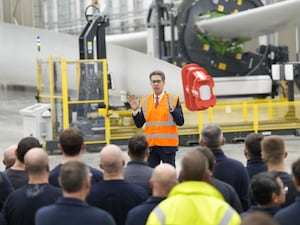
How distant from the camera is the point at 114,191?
461 cm

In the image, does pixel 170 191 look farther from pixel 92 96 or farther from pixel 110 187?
pixel 92 96

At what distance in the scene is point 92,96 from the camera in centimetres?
1298

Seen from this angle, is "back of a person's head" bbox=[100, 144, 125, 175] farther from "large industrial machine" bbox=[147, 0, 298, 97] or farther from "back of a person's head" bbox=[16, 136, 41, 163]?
"large industrial machine" bbox=[147, 0, 298, 97]

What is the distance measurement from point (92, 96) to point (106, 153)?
8.41 metres

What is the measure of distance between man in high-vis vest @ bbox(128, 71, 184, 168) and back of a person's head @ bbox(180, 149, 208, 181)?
14.6ft

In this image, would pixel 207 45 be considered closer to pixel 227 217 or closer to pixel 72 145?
pixel 72 145

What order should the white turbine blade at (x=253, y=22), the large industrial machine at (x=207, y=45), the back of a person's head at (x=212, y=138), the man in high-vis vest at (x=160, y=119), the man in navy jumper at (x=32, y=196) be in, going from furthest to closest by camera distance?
the large industrial machine at (x=207, y=45) → the white turbine blade at (x=253, y=22) → the man in high-vis vest at (x=160, y=119) → the back of a person's head at (x=212, y=138) → the man in navy jumper at (x=32, y=196)

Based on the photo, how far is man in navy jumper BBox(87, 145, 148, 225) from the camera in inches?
181

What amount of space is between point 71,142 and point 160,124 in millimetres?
3531

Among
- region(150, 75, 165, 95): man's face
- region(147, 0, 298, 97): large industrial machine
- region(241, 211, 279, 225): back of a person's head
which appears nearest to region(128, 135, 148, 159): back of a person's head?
region(241, 211, 279, 225): back of a person's head

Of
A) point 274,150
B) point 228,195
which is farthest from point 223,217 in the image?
point 274,150

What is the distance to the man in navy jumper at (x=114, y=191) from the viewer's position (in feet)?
15.1

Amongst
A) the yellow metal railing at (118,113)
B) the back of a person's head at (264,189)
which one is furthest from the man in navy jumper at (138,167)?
the yellow metal railing at (118,113)

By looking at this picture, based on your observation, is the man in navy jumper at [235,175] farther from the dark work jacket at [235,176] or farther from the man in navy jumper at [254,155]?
the man in navy jumper at [254,155]
